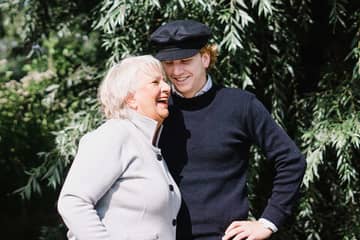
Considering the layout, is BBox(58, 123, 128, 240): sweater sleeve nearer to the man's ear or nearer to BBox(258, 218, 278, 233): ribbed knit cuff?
the man's ear

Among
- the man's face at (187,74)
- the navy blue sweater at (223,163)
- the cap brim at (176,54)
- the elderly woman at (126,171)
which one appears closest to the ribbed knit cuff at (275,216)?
the navy blue sweater at (223,163)

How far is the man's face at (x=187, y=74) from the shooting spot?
2320mm

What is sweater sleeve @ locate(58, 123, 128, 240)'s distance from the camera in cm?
197

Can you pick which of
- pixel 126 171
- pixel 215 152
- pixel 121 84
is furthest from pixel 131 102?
pixel 215 152

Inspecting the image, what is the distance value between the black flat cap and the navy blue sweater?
0.19 m

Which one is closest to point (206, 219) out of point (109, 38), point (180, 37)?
point (180, 37)

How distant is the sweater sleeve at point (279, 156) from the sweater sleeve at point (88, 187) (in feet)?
1.69

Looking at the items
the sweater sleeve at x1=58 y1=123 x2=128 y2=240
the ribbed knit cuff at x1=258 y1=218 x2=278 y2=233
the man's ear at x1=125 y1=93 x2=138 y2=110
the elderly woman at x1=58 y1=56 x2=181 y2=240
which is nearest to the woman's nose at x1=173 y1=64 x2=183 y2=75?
the elderly woman at x1=58 y1=56 x2=181 y2=240

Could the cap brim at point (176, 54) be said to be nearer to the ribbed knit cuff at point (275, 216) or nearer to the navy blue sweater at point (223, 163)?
the navy blue sweater at point (223, 163)

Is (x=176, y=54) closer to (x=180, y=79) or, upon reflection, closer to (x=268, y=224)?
(x=180, y=79)

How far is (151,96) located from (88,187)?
13.4 inches

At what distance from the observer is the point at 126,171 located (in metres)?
Result: 2.04

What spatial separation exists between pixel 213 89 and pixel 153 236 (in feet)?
1.82

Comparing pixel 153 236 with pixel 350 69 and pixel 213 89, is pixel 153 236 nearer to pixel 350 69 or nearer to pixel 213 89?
pixel 213 89
